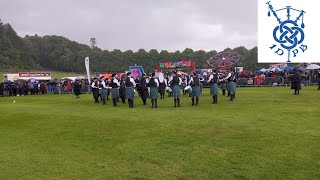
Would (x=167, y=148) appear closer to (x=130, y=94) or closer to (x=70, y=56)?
(x=130, y=94)

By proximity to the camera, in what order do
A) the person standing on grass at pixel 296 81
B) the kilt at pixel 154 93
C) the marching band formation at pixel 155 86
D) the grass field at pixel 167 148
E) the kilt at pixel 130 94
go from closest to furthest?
the grass field at pixel 167 148 → the kilt at pixel 154 93 → the marching band formation at pixel 155 86 → the kilt at pixel 130 94 → the person standing on grass at pixel 296 81

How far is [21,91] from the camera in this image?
123 ft

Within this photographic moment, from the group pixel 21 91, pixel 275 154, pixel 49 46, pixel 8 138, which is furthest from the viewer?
pixel 49 46

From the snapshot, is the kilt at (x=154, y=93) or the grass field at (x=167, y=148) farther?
the kilt at (x=154, y=93)

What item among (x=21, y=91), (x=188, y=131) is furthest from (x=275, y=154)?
(x=21, y=91)

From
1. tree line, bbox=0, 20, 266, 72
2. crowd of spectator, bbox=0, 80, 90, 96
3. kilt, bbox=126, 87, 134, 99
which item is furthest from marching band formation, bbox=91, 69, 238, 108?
tree line, bbox=0, 20, 266, 72

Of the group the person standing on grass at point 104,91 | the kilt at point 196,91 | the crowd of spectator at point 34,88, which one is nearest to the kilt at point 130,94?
the kilt at point 196,91

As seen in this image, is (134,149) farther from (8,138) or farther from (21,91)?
(21,91)

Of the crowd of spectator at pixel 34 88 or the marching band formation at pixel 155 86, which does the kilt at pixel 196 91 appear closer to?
the marching band formation at pixel 155 86

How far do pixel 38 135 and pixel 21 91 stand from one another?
30.1 m

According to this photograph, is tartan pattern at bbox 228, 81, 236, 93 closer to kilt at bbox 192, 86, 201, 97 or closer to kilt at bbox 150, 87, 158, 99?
kilt at bbox 192, 86, 201, 97

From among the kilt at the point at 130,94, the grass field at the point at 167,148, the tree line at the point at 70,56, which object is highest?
the tree line at the point at 70,56

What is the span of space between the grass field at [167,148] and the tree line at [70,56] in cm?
5635

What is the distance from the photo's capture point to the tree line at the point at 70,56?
7612 cm
